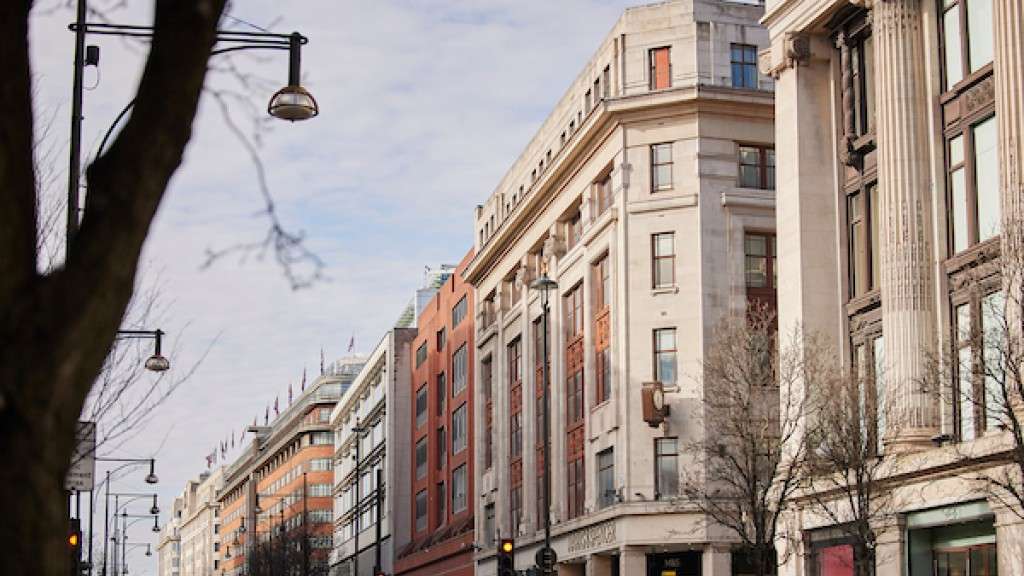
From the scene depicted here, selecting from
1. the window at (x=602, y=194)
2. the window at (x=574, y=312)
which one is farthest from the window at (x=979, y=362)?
the window at (x=574, y=312)

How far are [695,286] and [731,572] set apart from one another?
409 inches

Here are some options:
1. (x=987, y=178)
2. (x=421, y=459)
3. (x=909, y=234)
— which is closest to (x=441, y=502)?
(x=421, y=459)

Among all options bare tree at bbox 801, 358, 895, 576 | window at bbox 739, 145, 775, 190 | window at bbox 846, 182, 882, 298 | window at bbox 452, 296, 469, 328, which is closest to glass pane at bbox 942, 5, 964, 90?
window at bbox 846, 182, 882, 298

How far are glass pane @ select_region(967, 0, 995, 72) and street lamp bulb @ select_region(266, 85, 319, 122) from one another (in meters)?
21.7

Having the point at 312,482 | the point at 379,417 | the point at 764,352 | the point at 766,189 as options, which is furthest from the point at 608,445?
the point at 312,482

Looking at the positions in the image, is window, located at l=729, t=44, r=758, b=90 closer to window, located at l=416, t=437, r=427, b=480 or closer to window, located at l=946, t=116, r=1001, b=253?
window, located at l=946, t=116, r=1001, b=253

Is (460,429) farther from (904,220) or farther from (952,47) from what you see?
(952,47)

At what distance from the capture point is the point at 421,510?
352 ft

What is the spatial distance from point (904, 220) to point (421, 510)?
71.3m

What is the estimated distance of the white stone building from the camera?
115938mm

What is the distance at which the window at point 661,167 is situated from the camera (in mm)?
63344

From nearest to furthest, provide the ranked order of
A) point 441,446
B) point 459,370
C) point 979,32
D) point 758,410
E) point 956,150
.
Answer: point 979,32, point 956,150, point 758,410, point 459,370, point 441,446

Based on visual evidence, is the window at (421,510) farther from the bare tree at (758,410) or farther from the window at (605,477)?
the bare tree at (758,410)

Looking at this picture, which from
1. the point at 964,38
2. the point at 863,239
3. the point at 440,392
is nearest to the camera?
the point at 964,38
